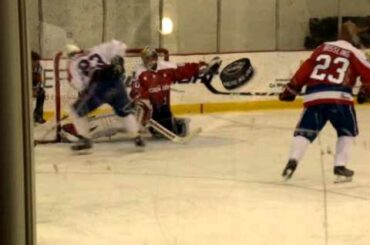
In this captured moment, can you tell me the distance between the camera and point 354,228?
1.20 m

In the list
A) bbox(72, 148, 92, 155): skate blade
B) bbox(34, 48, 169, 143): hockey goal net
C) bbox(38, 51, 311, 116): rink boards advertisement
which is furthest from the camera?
bbox(72, 148, 92, 155): skate blade

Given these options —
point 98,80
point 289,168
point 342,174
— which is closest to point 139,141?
point 98,80

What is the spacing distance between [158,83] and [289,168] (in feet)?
1.10

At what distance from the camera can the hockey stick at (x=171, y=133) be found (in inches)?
48.1

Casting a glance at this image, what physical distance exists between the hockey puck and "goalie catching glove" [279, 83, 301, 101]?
7 cm

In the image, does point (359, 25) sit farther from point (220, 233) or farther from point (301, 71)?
point (220, 233)

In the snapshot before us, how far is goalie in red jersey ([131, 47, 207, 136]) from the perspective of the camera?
1.18 meters

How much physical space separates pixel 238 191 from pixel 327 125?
0.22 meters

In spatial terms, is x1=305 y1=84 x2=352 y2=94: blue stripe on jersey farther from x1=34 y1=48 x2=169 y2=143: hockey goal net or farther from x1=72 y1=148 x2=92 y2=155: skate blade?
x1=72 y1=148 x2=92 y2=155: skate blade

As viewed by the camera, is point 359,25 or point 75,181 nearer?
point 359,25

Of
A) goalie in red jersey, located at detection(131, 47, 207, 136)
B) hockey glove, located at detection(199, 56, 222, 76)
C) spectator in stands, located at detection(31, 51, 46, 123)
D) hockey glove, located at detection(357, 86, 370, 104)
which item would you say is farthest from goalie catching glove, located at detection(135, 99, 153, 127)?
hockey glove, located at detection(357, 86, 370, 104)

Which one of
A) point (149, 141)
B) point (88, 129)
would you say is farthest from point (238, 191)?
point (88, 129)

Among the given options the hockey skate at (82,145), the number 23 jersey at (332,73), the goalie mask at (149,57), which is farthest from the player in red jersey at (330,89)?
the hockey skate at (82,145)

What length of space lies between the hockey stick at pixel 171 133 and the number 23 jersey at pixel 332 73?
245mm
